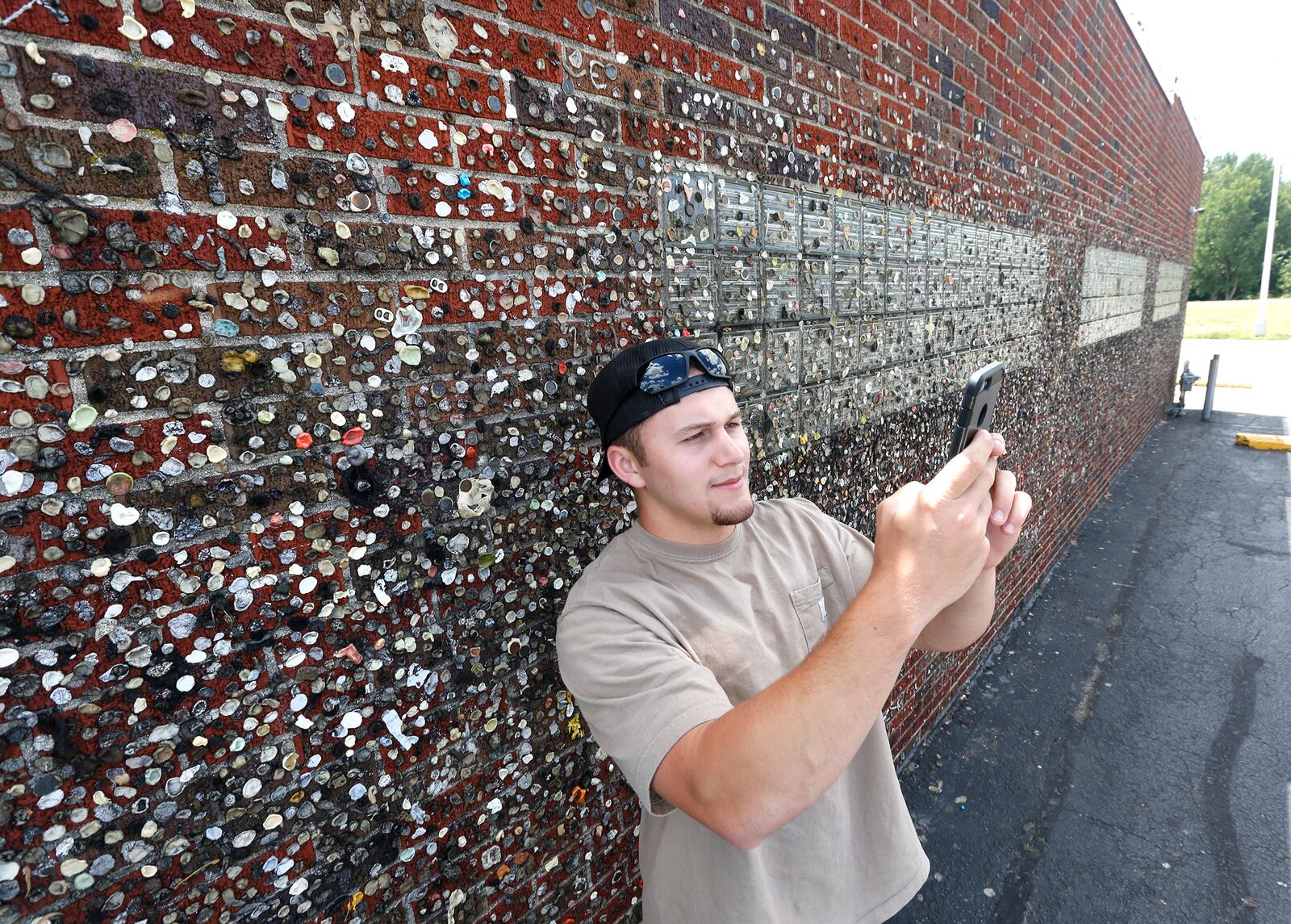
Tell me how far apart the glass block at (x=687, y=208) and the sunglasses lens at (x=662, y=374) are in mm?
546

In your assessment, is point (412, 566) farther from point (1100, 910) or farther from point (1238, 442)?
point (1238, 442)

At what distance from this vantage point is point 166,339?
3.32ft

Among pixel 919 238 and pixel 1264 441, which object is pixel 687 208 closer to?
pixel 919 238

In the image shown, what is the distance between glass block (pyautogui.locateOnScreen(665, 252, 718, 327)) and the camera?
1829mm

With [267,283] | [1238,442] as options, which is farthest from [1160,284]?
[267,283]

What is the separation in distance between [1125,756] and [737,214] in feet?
11.8

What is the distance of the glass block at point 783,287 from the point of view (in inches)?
85.7

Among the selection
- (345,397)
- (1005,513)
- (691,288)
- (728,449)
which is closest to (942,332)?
(691,288)

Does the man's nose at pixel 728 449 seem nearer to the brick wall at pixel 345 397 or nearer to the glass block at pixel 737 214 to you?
the brick wall at pixel 345 397

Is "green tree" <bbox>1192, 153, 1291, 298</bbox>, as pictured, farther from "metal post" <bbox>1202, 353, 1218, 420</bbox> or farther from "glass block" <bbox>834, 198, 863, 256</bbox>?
"glass block" <bbox>834, 198, 863, 256</bbox>

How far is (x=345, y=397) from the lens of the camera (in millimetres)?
1205

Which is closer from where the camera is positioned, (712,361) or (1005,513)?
(1005,513)

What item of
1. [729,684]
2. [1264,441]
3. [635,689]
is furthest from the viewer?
[1264,441]

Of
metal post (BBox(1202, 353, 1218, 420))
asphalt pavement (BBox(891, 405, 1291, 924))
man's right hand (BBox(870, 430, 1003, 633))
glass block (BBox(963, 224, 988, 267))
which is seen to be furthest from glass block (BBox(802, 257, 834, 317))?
metal post (BBox(1202, 353, 1218, 420))
